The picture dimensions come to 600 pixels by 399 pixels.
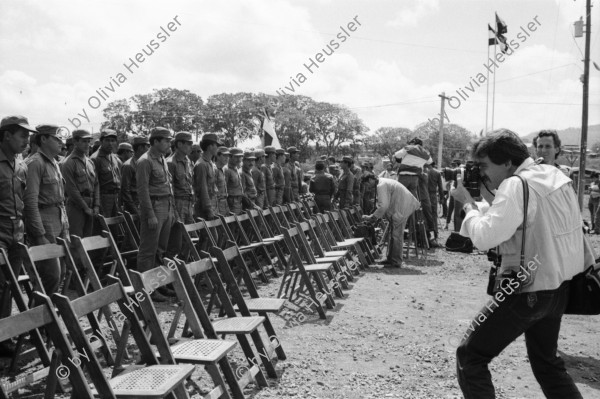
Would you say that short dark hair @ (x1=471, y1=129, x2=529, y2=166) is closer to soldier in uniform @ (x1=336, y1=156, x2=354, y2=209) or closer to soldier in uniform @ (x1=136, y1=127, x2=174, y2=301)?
soldier in uniform @ (x1=136, y1=127, x2=174, y2=301)

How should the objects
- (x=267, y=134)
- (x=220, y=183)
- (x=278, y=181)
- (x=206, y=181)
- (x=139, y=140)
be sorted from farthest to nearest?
1. (x=267, y=134)
2. (x=278, y=181)
3. (x=220, y=183)
4. (x=139, y=140)
5. (x=206, y=181)

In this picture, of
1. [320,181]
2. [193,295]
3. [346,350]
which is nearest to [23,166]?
[193,295]

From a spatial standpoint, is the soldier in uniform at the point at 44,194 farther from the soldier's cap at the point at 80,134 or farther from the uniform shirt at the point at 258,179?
the uniform shirt at the point at 258,179

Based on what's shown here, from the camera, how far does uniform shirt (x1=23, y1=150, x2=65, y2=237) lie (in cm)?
504

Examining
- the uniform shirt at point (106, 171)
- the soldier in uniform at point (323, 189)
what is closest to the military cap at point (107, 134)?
the uniform shirt at point (106, 171)

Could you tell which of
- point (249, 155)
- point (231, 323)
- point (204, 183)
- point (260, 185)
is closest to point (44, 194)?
point (231, 323)

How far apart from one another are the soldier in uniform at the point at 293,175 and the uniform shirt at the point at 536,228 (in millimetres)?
10573

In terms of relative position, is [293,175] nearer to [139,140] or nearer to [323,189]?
[323,189]

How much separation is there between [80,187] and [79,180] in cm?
9

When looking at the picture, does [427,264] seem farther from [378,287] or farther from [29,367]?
[29,367]

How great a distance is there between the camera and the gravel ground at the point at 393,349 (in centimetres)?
425

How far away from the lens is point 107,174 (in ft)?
26.3

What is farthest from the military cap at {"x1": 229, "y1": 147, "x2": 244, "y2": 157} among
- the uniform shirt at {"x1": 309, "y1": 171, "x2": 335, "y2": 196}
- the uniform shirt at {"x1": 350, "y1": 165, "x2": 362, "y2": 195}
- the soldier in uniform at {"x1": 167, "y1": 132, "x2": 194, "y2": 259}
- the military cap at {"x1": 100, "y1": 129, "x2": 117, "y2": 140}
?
the uniform shirt at {"x1": 350, "y1": 165, "x2": 362, "y2": 195}

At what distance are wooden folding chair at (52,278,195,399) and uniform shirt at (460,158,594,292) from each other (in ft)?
6.12
